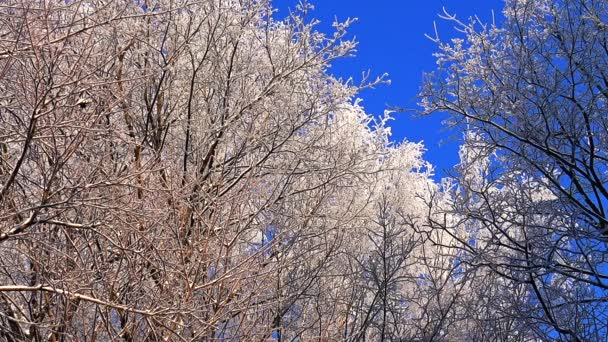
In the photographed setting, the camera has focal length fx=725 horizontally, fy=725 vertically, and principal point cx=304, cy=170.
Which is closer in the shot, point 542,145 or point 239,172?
point 542,145

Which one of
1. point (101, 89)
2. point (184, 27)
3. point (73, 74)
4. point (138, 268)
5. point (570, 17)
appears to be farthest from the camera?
point (184, 27)

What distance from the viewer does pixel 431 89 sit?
691 centimetres

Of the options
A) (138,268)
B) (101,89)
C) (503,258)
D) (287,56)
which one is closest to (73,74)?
(101,89)

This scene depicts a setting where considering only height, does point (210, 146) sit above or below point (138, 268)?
above

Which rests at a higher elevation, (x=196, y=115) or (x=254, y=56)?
(x=254, y=56)

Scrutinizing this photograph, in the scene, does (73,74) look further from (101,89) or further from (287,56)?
(287,56)

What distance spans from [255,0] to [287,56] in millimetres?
954

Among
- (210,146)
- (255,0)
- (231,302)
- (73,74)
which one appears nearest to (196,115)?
(210,146)

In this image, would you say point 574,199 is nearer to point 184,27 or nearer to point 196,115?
point 196,115

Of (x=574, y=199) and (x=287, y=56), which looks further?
(x=287, y=56)

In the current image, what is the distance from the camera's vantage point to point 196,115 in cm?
860

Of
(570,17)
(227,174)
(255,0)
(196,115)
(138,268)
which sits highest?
(255,0)

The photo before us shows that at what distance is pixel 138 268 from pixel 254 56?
470 centimetres

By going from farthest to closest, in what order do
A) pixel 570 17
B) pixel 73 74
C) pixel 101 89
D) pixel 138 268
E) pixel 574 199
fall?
pixel 570 17 < pixel 574 199 < pixel 138 268 < pixel 101 89 < pixel 73 74
